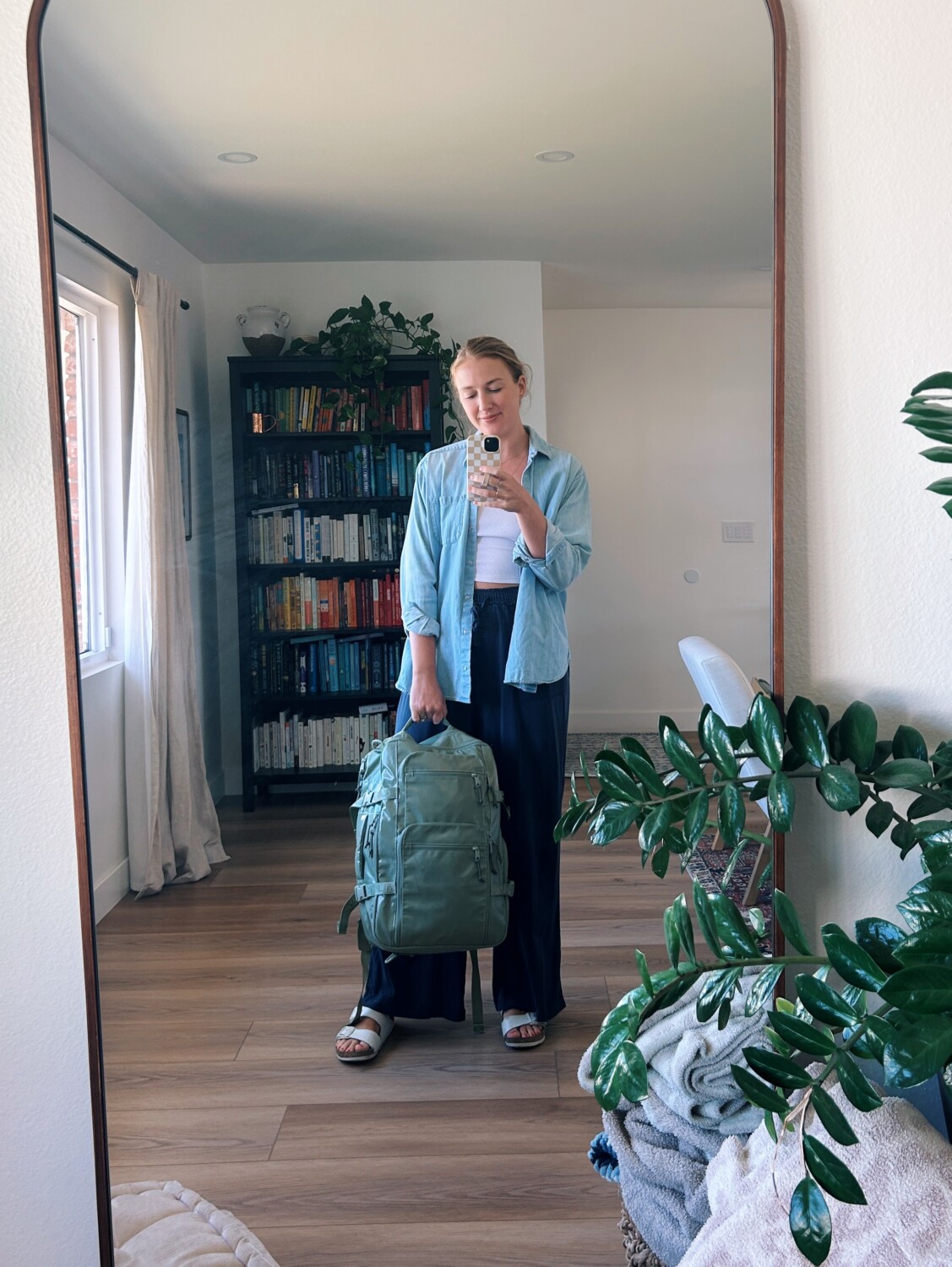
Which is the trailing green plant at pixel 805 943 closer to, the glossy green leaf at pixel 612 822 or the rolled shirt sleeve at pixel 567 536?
the glossy green leaf at pixel 612 822

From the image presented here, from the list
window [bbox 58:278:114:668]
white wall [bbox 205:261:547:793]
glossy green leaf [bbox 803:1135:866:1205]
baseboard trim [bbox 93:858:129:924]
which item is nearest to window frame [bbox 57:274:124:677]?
window [bbox 58:278:114:668]

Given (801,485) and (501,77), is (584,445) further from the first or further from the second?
(501,77)

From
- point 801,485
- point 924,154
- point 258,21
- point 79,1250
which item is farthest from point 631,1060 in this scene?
point 258,21

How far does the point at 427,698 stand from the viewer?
4.16 ft

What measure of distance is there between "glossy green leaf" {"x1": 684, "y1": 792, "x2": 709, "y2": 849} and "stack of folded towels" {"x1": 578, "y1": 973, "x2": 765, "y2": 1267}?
28cm

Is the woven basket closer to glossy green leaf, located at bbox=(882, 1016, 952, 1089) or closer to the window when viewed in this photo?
glossy green leaf, located at bbox=(882, 1016, 952, 1089)

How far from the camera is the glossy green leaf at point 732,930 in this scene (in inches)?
36.1

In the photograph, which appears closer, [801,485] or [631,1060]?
[631,1060]

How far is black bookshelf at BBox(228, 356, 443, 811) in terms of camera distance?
1247 mm

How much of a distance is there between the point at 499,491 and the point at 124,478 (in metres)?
0.46

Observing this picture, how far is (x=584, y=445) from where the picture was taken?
48.8 inches

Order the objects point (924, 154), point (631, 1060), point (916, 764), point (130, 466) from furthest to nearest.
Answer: point (130, 466) < point (924, 154) < point (916, 764) < point (631, 1060)

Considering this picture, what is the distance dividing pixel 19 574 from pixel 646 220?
34.4 inches

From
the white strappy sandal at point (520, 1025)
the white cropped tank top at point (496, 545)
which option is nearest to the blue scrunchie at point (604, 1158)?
the white strappy sandal at point (520, 1025)
